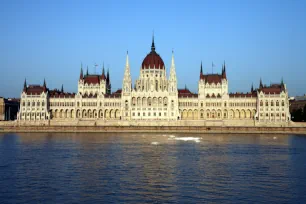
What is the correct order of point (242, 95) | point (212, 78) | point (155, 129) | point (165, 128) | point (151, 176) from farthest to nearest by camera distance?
point (212, 78) → point (242, 95) → point (155, 129) → point (165, 128) → point (151, 176)

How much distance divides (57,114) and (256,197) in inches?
3959

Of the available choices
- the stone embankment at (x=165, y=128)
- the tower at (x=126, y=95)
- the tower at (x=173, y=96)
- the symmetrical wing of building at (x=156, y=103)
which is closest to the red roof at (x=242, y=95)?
the symmetrical wing of building at (x=156, y=103)

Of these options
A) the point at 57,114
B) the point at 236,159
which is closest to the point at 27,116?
the point at 57,114

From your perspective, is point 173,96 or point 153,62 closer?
point 173,96

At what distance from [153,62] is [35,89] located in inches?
1332

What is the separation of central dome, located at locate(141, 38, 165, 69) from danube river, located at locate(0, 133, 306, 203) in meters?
73.9

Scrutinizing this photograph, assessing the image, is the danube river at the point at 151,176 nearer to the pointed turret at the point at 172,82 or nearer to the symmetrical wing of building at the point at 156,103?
the symmetrical wing of building at the point at 156,103

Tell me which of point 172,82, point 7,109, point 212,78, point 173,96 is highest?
point 212,78

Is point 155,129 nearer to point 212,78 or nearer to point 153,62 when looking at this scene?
point 153,62

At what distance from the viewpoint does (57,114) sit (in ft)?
407

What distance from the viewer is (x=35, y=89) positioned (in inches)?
4899

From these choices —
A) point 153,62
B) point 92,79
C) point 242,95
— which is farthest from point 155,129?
point 92,79

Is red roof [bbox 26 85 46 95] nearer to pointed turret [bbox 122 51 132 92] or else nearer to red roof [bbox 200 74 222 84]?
pointed turret [bbox 122 51 132 92]

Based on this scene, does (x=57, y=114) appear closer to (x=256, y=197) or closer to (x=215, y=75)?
(x=215, y=75)
